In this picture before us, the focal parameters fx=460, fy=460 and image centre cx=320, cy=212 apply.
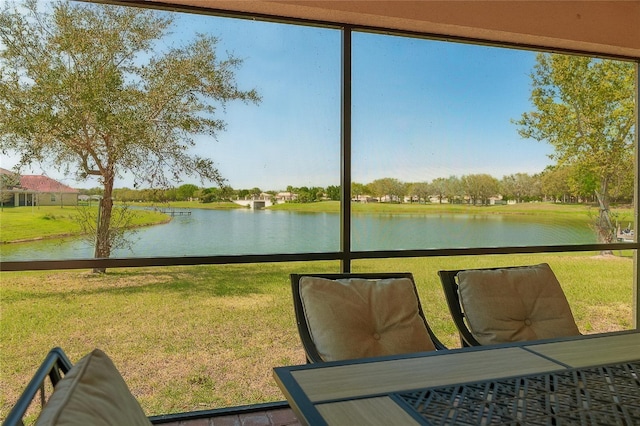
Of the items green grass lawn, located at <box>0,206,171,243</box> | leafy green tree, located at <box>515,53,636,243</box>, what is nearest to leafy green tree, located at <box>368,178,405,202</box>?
leafy green tree, located at <box>515,53,636,243</box>

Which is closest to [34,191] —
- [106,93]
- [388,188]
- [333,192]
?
[106,93]

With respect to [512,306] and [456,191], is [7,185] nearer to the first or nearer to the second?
[512,306]

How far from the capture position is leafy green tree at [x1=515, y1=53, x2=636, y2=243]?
421 centimetres

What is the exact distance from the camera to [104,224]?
301cm

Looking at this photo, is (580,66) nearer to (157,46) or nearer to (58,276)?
(157,46)

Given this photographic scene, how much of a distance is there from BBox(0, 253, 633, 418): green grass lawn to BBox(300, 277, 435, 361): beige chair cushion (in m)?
1.07

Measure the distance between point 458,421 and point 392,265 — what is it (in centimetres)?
239

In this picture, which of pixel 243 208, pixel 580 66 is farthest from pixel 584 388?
pixel 580 66

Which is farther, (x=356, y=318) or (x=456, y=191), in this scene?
(x=456, y=191)

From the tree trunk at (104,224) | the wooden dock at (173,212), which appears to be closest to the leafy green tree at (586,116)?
the wooden dock at (173,212)

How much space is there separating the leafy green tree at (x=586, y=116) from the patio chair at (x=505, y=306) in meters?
2.26

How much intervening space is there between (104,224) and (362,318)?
1887mm

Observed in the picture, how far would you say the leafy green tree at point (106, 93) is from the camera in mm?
2906

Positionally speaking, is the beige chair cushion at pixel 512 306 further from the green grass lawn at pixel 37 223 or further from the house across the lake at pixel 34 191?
the house across the lake at pixel 34 191
